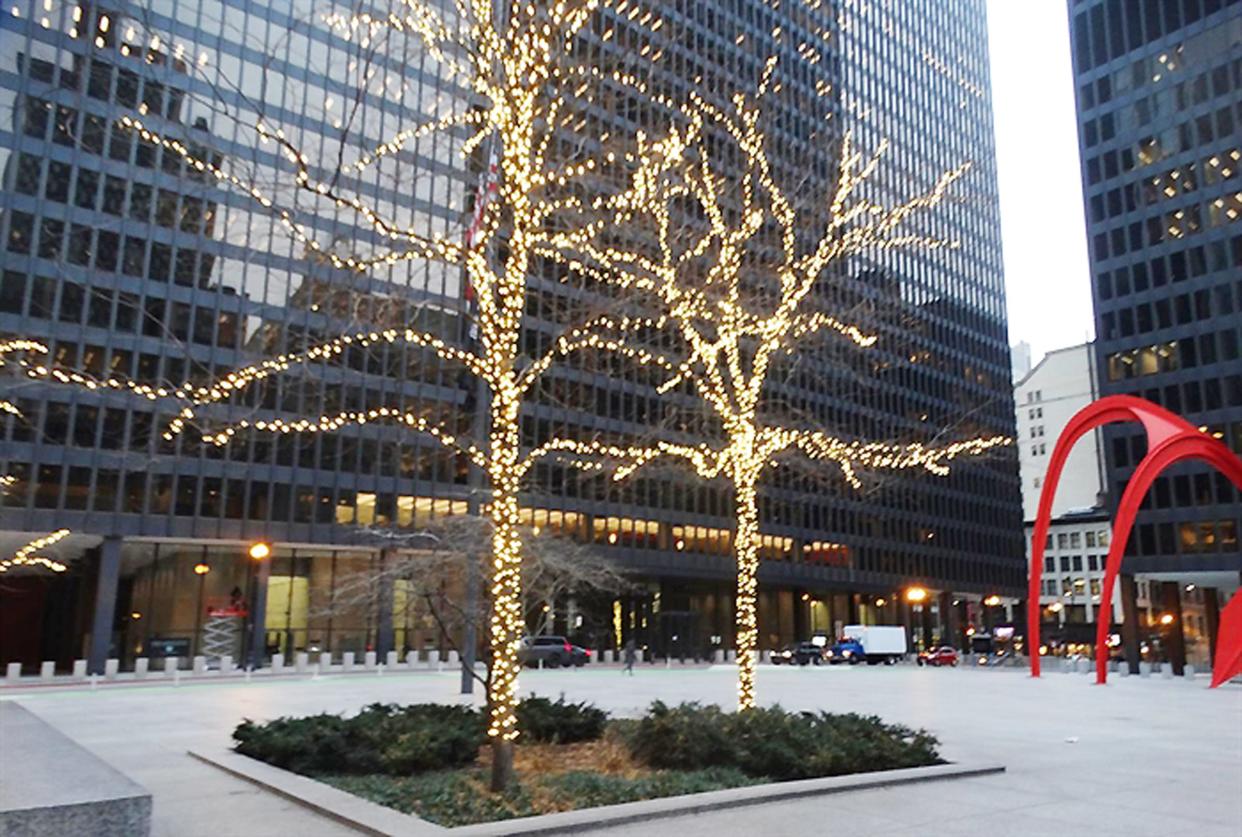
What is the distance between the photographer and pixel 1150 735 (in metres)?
19.3

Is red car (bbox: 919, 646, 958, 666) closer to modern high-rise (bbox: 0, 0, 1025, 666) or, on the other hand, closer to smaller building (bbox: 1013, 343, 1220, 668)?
modern high-rise (bbox: 0, 0, 1025, 666)

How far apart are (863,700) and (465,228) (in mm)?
20892

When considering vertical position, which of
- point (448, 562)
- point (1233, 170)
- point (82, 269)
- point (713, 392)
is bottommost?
point (448, 562)

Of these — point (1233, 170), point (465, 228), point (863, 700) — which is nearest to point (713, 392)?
point (465, 228)

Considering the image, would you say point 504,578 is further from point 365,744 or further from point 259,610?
point 259,610

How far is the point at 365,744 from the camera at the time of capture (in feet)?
41.5

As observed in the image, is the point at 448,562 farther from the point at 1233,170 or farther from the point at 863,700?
the point at 1233,170

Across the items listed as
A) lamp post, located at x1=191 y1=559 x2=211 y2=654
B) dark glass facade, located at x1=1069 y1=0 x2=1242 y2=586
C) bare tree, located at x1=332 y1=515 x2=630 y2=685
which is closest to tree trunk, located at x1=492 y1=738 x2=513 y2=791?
bare tree, located at x1=332 y1=515 x2=630 y2=685

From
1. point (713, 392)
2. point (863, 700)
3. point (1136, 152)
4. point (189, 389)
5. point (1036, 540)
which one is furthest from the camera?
point (1136, 152)

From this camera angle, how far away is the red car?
69250 millimetres

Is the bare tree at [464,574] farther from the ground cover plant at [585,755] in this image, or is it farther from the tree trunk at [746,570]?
the tree trunk at [746,570]

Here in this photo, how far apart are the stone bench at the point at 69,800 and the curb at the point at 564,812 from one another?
2.15 m

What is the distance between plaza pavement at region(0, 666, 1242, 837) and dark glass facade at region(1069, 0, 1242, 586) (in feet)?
111

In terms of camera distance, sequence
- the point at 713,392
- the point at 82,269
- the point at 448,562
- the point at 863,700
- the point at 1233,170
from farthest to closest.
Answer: the point at 1233,170, the point at 82,269, the point at 863,700, the point at 448,562, the point at 713,392
